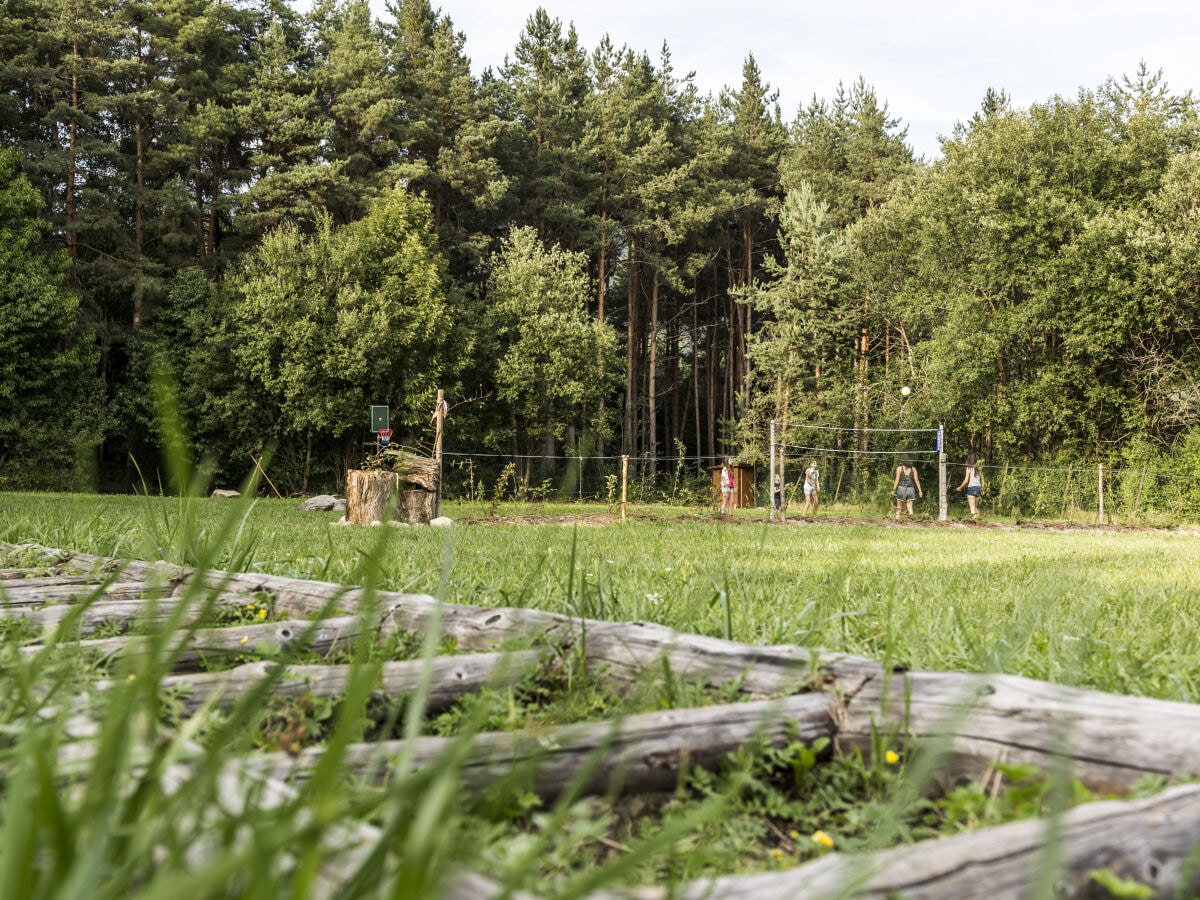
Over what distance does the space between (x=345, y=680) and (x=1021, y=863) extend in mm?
1432

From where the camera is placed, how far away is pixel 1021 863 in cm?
106

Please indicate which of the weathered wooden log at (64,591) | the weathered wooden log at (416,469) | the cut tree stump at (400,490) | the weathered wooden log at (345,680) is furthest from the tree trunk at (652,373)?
the weathered wooden log at (345,680)

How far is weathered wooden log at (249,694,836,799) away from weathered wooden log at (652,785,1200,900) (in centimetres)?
37

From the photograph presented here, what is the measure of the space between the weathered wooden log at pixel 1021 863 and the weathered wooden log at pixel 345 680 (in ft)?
2.66

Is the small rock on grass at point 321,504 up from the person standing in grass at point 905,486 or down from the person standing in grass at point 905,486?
down

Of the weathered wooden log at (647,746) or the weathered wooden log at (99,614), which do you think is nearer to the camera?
the weathered wooden log at (647,746)

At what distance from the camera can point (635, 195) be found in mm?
33844

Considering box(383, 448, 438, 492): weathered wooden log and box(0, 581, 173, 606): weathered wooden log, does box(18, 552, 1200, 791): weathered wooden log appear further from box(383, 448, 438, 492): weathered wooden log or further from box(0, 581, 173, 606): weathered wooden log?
box(383, 448, 438, 492): weathered wooden log

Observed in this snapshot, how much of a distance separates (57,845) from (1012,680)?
1.69 meters

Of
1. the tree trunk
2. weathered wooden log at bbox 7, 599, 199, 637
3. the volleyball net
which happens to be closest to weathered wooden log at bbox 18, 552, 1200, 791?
weathered wooden log at bbox 7, 599, 199, 637

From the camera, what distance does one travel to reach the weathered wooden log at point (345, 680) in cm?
183

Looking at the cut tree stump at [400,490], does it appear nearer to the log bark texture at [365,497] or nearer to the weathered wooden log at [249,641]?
the log bark texture at [365,497]

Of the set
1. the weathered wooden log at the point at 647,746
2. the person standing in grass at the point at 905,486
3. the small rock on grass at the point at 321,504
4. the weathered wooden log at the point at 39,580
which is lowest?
the small rock on grass at the point at 321,504

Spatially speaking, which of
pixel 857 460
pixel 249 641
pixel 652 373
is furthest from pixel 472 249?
pixel 249 641
